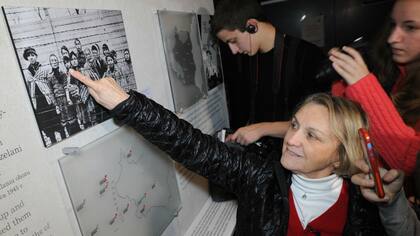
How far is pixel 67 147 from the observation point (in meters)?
0.80

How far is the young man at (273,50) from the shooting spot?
5.29ft

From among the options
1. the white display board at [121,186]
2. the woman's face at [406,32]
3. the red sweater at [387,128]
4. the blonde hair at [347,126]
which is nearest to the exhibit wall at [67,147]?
the white display board at [121,186]

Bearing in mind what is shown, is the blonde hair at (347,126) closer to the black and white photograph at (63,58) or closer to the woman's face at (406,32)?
the woman's face at (406,32)

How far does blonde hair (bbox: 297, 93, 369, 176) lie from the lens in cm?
101

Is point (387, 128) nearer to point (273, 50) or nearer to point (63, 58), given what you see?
point (273, 50)

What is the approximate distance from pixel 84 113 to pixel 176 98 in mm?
567

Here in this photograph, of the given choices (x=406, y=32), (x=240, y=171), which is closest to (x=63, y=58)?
(x=240, y=171)

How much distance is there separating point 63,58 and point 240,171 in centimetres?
74

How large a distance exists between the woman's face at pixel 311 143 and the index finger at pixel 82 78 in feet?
2.23

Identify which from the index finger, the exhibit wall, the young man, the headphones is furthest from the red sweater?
the index finger

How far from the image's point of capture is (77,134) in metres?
0.84

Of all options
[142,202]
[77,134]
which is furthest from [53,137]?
[142,202]

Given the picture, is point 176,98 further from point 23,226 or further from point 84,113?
point 23,226

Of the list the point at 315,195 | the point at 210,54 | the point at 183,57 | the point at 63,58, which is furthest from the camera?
the point at 210,54
